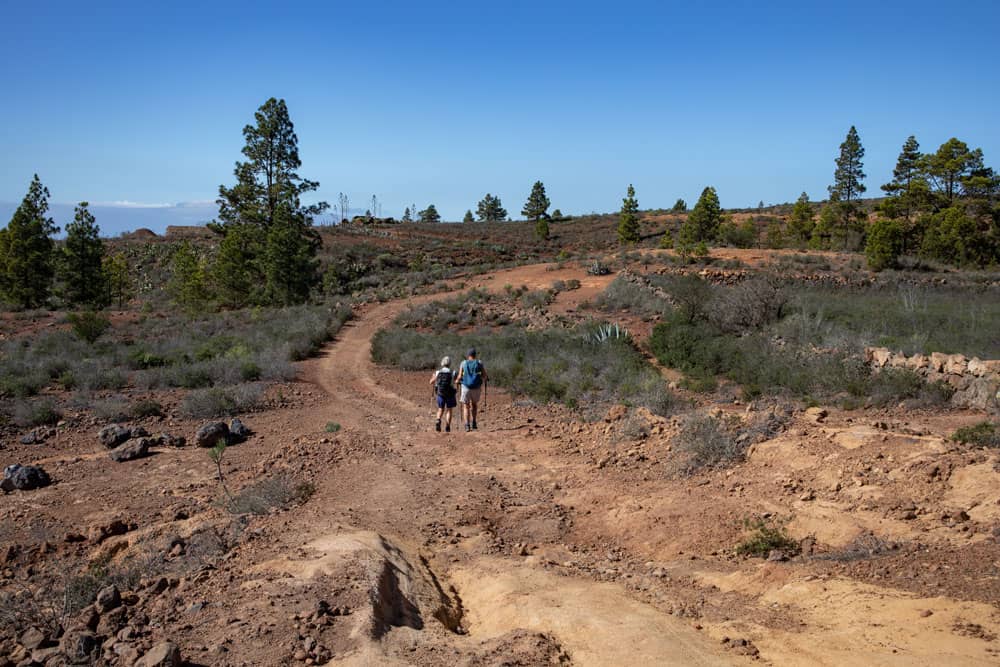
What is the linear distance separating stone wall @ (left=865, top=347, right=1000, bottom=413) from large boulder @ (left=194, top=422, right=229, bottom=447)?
12.1 metres

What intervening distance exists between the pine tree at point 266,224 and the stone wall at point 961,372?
85.8 feet

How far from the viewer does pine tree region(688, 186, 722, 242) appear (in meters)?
49.5

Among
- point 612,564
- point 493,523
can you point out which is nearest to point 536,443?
point 493,523

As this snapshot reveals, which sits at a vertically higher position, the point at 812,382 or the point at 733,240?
the point at 733,240

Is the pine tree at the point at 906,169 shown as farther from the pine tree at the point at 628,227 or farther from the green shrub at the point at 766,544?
the green shrub at the point at 766,544

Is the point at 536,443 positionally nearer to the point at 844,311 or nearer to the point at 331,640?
the point at 331,640

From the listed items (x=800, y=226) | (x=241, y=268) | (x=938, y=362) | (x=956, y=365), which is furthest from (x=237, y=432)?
(x=800, y=226)

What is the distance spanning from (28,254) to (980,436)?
4274 cm

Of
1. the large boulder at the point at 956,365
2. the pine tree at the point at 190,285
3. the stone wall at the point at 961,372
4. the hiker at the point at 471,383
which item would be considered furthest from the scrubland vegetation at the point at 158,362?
the large boulder at the point at 956,365

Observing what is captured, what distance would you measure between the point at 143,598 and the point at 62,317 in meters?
30.4

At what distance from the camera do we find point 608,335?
1798cm

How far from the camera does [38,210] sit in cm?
3588

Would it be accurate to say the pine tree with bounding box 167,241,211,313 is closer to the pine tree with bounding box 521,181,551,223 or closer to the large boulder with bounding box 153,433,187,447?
the large boulder with bounding box 153,433,187,447

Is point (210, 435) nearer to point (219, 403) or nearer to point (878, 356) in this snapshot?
point (219, 403)
